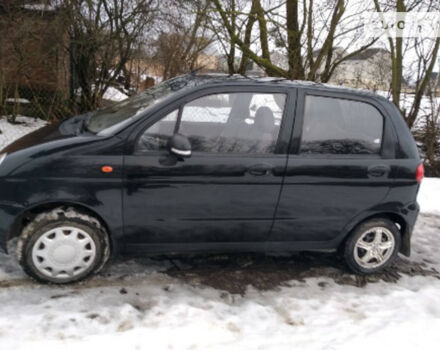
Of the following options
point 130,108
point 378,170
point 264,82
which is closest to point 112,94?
point 130,108

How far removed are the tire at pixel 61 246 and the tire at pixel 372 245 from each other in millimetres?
2259

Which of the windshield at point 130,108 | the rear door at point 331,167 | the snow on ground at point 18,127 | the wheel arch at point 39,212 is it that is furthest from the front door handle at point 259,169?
the snow on ground at point 18,127

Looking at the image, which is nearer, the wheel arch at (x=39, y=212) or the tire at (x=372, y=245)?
the wheel arch at (x=39, y=212)

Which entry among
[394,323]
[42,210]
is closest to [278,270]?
[394,323]

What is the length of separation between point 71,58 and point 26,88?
45.9 inches

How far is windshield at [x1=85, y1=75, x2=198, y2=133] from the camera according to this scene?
3.21 metres

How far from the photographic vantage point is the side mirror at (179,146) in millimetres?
2918

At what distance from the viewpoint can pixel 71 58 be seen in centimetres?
843

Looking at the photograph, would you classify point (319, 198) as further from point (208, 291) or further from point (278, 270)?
point (208, 291)

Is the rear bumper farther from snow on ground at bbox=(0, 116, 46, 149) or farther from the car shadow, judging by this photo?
snow on ground at bbox=(0, 116, 46, 149)

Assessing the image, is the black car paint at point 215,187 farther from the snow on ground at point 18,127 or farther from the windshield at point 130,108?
the snow on ground at point 18,127

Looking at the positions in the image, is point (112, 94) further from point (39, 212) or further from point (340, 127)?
point (340, 127)

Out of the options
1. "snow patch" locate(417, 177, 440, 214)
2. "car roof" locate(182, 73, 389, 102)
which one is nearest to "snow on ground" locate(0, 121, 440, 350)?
"car roof" locate(182, 73, 389, 102)

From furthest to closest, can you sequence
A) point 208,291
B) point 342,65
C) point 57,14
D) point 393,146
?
1. point 342,65
2. point 57,14
3. point 393,146
4. point 208,291
